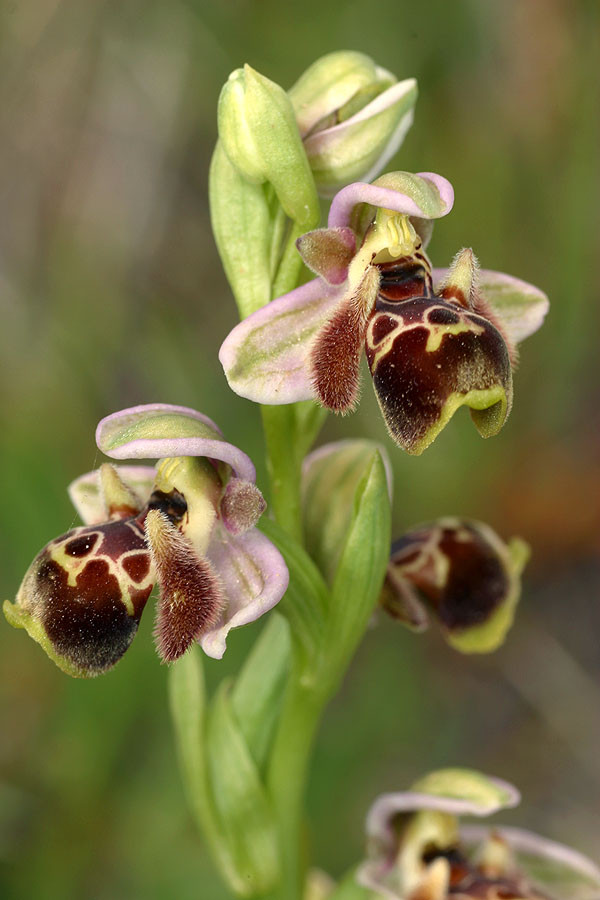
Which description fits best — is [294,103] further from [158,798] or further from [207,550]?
[158,798]

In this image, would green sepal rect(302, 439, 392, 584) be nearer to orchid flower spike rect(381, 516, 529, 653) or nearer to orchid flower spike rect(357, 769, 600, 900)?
orchid flower spike rect(381, 516, 529, 653)

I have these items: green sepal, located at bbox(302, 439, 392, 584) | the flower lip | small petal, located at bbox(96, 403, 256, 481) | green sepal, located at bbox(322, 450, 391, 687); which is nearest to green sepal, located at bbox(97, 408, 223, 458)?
small petal, located at bbox(96, 403, 256, 481)

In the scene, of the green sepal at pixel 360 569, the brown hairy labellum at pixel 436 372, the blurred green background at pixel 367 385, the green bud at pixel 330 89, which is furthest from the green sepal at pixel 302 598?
the blurred green background at pixel 367 385

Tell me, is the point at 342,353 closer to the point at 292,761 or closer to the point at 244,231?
the point at 244,231

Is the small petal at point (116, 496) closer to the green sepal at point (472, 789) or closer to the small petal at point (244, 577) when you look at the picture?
the small petal at point (244, 577)

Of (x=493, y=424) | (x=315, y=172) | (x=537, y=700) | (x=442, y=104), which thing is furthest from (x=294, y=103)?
(x=537, y=700)

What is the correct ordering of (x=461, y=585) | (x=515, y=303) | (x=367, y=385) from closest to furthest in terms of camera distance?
(x=515, y=303) → (x=461, y=585) → (x=367, y=385)

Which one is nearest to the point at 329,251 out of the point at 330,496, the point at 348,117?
the point at 348,117
